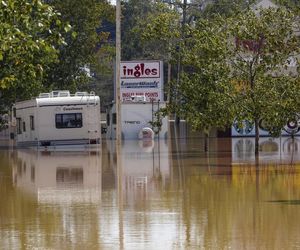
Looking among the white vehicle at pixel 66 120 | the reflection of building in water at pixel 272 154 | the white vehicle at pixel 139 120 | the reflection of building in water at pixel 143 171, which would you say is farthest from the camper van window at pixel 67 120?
the white vehicle at pixel 139 120

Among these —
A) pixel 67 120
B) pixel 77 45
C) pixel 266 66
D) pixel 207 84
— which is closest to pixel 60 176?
pixel 266 66

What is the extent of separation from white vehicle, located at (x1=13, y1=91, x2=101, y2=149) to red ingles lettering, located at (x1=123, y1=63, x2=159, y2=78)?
1803 centimetres

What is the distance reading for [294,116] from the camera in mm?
33469

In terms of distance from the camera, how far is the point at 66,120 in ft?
153

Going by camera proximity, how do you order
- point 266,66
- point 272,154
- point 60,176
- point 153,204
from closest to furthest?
1. point 153,204
2. point 60,176
3. point 266,66
4. point 272,154

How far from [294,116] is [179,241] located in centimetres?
1880

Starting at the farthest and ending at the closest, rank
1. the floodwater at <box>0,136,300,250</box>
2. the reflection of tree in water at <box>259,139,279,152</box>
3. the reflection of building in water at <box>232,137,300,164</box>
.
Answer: the reflection of tree in water at <box>259,139,279,152</box> → the reflection of building in water at <box>232,137,300,164</box> → the floodwater at <box>0,136,300,250</box>

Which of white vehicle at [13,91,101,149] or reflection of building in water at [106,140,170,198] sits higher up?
white vehicle at [13,91,101,149]

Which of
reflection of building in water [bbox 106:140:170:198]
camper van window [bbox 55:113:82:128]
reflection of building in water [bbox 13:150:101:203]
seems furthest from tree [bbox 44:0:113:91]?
reflection of building in water [bbox 106:140:170:198]

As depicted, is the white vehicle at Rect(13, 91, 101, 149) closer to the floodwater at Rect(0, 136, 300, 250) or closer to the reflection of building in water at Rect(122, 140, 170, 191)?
the reflection of building in water at Rect(122, 140, 170, 191)

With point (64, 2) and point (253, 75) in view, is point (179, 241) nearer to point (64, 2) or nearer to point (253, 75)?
point (253, 75)

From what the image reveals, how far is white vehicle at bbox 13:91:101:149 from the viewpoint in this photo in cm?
4619

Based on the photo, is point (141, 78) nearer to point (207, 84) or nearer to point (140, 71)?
point (140, 71)

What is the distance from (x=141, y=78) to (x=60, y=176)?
36.5m
